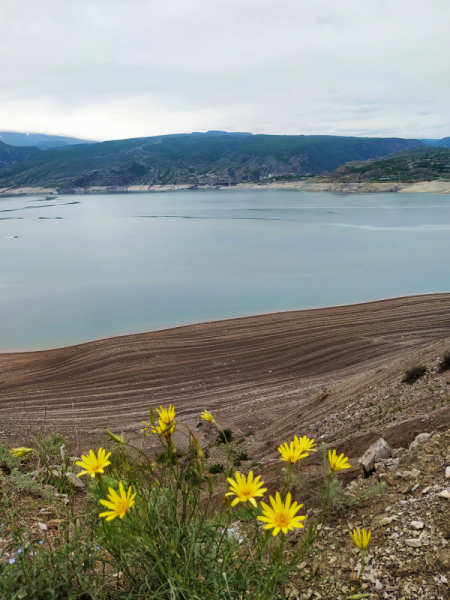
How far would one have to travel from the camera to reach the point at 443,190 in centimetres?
7694

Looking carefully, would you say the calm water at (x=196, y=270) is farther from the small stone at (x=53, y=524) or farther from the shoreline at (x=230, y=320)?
the small stone at (x=53, y=524)

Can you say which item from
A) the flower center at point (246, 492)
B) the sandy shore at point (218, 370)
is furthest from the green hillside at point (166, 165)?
the flower center at point (246, 492)

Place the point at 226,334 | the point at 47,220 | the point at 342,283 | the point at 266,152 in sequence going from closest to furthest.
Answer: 1. the point at 226,334
2. the point at 342,283
3. the point at 47,220
4. the point at 266,152

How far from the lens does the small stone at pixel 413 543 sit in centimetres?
238

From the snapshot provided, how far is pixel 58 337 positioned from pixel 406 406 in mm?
12147

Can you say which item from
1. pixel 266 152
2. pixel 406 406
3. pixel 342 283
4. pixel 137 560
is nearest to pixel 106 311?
pixel 342 283

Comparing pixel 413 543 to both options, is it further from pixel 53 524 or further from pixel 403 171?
pixel 403 171

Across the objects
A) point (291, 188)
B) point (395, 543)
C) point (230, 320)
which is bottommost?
point (230, 320)

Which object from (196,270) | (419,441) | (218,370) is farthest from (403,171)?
(419,441)

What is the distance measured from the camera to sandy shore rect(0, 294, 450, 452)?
873cm

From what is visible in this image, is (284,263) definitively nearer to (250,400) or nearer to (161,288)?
(161,288)

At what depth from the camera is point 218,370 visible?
1110 cm

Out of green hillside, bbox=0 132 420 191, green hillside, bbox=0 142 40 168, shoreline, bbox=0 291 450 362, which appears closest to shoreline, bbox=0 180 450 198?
green hillside, bbox=0 132 420 191

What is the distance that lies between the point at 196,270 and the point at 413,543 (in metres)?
24.1
